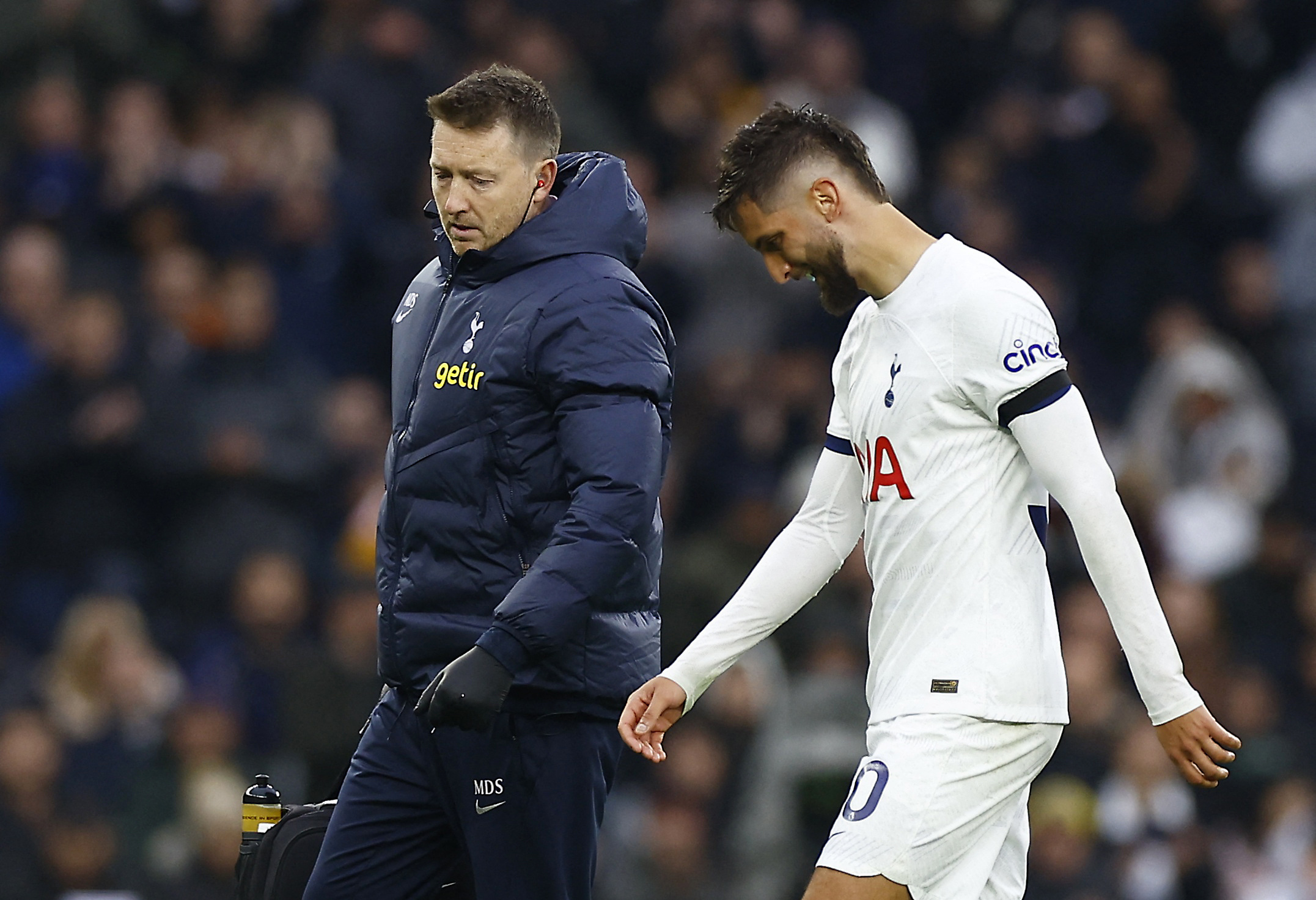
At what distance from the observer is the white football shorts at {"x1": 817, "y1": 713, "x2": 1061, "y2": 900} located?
3.79m

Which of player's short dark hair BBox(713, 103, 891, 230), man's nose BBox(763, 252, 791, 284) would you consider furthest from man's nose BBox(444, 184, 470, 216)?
man's nose BBox(763, 252, 791, 284)

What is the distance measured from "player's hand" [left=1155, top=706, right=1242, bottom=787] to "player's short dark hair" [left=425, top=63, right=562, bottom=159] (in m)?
1.84

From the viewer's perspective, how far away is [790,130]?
13.5 feet

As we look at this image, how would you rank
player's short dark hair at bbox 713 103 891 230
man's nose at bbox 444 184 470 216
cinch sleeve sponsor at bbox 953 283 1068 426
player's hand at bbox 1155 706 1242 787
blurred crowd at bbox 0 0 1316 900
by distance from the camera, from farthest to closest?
1. blurred crowd at bbox 0 0 1316 900
2. man's nose at bbox 444 184 470 216
3. player's short dark hair at bbox 713 103 891 230
4. cinch sleeve sponsor at bbox 953 283 1068 426
5. player's hand at bbox 1155 706 1242 787

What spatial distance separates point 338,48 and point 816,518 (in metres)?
6.44

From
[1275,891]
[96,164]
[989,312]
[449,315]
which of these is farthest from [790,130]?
[96,164]

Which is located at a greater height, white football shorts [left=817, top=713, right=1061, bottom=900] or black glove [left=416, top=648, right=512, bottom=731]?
black glove [left=416, top=648, right=512, bottom=731]

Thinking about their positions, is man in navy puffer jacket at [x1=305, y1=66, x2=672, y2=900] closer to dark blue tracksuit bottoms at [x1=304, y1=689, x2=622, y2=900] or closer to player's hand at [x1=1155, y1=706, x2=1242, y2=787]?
dark blue tracksuit bottoms at [x1=304, y1=689, x2=622, y2=900]

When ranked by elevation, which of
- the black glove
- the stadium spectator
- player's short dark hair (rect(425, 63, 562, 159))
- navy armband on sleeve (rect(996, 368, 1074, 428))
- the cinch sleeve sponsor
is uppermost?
player's short dark hair (rect(425, 63, 562, 159))

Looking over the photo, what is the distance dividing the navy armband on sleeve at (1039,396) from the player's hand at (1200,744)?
64 centimetres

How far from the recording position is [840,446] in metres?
4.26

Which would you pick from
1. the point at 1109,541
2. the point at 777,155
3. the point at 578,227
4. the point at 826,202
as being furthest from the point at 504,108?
the point at 1109,541

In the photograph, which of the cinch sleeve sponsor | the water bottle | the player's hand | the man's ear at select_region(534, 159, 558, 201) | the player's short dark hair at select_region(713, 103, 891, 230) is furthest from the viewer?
the water bottle

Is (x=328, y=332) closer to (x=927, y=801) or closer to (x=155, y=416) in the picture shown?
(x=155, y=416)
